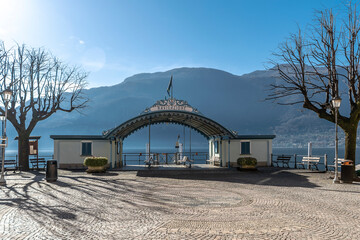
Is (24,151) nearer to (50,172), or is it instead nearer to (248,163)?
(50,172)

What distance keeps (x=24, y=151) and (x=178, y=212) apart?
19746 millimetres

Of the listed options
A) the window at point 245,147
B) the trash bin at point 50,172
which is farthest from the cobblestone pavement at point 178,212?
the window at point 245,147

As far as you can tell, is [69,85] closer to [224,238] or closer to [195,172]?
[195,172]

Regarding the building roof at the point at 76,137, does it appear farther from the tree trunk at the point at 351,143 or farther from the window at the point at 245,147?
the tree trunk at the point at 351,143

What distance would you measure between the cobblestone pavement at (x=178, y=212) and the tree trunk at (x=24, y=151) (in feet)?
→ 33.6

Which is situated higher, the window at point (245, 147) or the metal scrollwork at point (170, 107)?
the metal scrollwork at point (170, 107)

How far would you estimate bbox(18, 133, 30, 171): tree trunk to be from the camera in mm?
23781

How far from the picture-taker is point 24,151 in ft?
78.9

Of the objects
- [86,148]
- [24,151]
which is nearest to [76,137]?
[86,148]

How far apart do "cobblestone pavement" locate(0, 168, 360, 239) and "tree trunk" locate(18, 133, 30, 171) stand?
1026 cm

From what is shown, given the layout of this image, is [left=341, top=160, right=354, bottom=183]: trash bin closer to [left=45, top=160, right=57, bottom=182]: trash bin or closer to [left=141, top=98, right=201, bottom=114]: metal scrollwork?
[left=141, top=98, right=201, bottom=114]: metal scrollwork

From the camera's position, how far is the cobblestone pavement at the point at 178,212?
7215 millimetres

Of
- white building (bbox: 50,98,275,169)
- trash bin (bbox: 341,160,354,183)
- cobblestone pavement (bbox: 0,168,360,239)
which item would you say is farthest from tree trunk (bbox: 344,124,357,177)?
white building (bbox: 50,98,275,169)

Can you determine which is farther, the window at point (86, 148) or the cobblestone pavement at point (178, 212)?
the window at point (86, 148)
